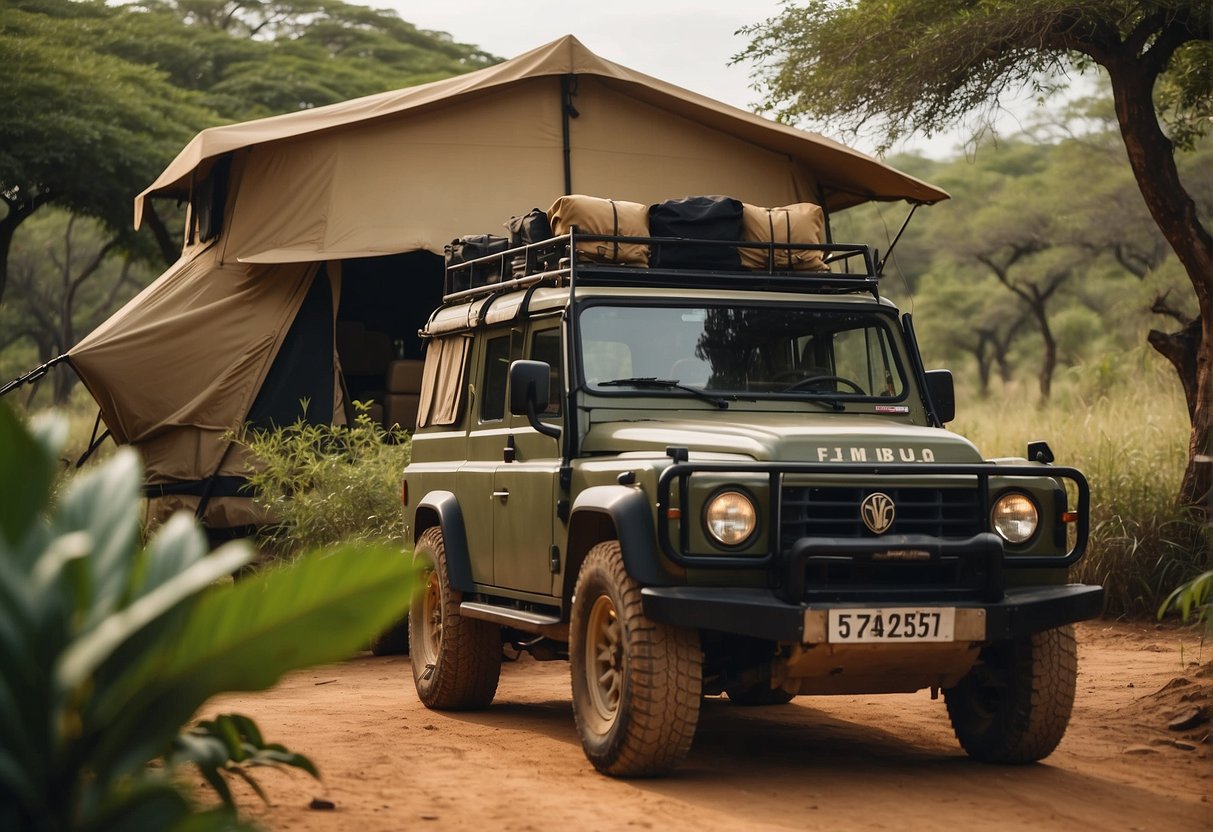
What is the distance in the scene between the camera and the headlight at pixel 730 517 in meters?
5.60

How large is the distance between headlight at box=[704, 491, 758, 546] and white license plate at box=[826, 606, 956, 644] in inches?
17.4

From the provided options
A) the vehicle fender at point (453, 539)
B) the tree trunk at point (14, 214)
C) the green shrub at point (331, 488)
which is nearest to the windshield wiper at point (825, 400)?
the vehicle fender at point (453, 539)

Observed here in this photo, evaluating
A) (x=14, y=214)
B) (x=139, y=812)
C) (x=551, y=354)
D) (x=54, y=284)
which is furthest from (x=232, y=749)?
(x=54, y=284)

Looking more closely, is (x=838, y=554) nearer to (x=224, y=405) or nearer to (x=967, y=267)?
(x=224, y=405)

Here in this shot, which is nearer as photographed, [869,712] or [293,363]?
[869,712]

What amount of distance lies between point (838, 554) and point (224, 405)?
771 cm

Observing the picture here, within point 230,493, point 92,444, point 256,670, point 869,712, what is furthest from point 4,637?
point 92,444

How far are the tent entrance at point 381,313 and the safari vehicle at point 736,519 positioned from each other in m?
6.44

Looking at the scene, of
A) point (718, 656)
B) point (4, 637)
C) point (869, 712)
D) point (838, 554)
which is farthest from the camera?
point (869, 712)

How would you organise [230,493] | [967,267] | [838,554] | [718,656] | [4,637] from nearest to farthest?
1. [4,637]
2. [838,554]
3. [718,656]
4. [230,493]
5. [967,267]

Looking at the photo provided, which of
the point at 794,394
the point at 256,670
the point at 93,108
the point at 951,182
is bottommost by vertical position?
the point at 256,670

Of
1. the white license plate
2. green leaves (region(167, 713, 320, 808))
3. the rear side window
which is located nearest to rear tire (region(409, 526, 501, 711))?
the rear side window

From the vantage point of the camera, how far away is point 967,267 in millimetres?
38500

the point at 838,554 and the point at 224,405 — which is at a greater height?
the point at 224,405
